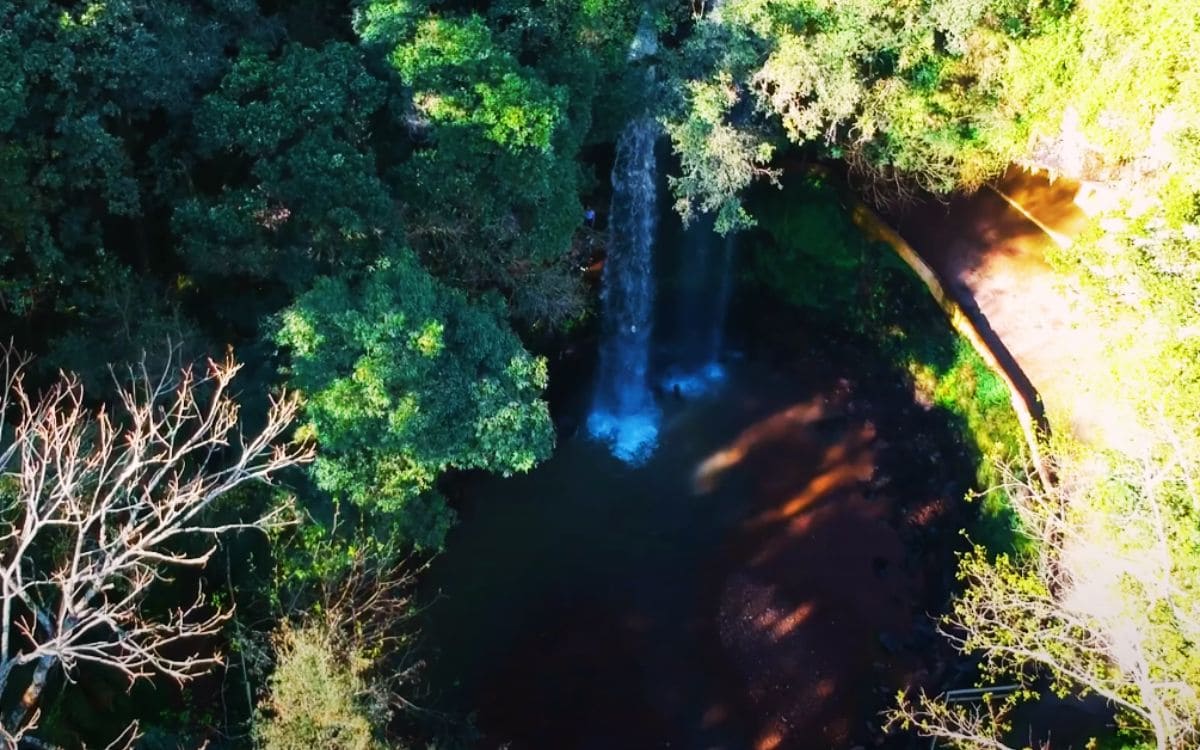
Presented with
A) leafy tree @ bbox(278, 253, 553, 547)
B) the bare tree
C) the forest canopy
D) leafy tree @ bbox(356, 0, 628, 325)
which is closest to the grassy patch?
the forest canopy

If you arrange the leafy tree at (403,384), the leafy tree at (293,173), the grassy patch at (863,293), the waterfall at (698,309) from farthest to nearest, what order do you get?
the waterfall at (698,309)
the grassy patch at (863,293)
the leafy tree at (293,173)
the leafy tree at (403,384)

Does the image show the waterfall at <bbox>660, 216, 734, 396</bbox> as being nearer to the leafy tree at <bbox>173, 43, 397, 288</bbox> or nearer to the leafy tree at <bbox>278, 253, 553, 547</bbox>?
the leafy tree at <bbox>278, 253, 553, 547</bbox>

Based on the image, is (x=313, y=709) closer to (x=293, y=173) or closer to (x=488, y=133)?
(x=293, y=173)

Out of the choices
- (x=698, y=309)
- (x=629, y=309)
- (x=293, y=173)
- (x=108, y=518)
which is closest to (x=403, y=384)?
(x=293, y=173)

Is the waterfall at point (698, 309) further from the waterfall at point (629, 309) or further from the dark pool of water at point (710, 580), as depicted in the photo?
the dark pool of water at point (710, 580)

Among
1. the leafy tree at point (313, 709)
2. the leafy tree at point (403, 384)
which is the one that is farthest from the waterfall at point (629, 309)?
the leafy tree at point (313, 709)
